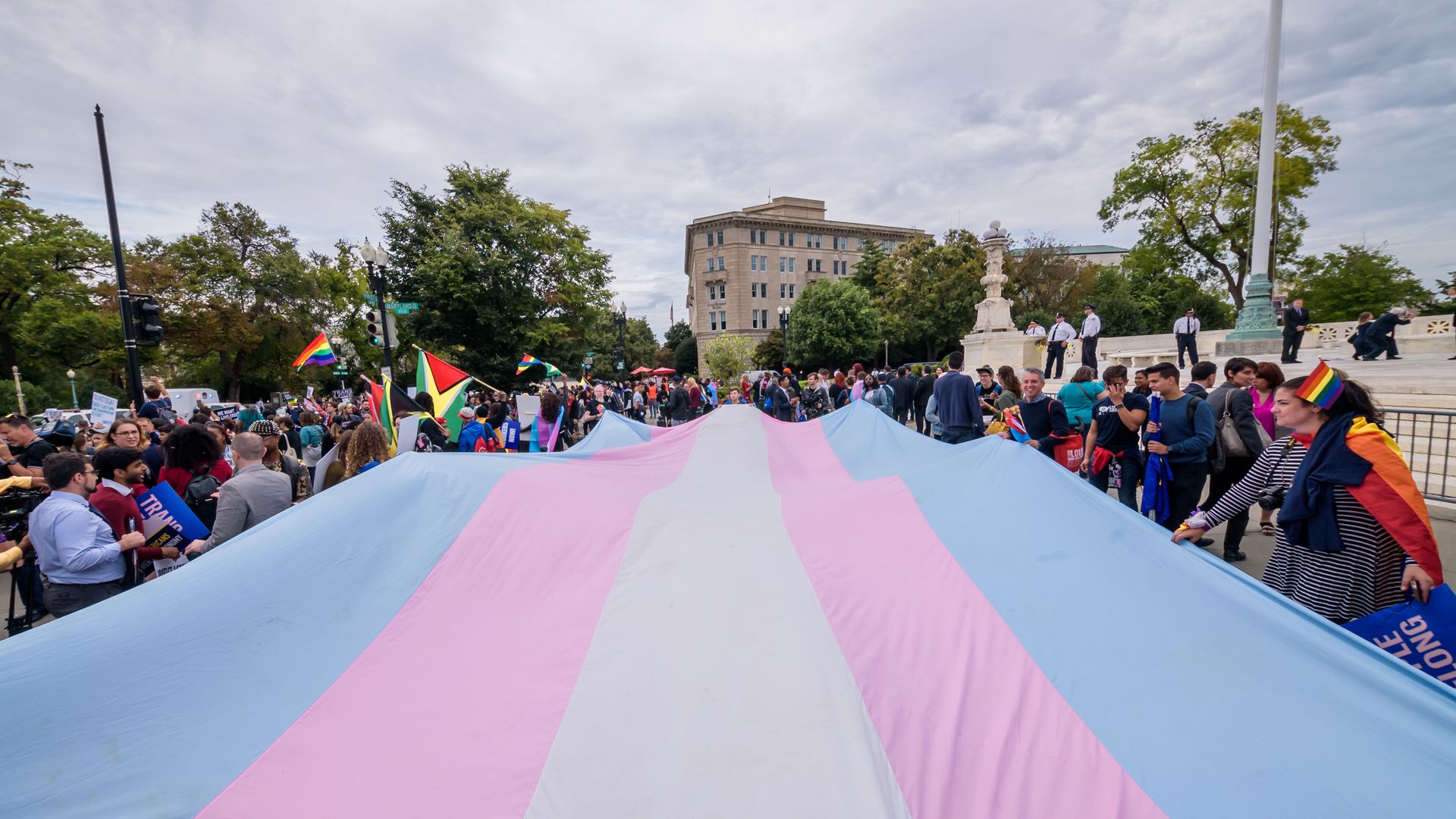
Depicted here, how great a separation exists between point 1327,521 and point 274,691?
16.5ft

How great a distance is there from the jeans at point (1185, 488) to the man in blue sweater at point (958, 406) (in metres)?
2.70

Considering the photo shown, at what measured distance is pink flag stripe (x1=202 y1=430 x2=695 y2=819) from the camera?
1.82m

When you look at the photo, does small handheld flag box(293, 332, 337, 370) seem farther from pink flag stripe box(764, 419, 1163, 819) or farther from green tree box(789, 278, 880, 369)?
green tree box(789, 278, 880, 369)

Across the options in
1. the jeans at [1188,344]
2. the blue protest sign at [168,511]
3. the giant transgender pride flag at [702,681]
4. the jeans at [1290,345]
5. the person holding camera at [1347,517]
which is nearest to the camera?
the giant transgender pride flag at [702,681]

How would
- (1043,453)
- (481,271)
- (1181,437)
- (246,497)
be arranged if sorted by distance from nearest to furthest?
(246,497), (1043,453), (1181,437), (481,271)

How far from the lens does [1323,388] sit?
2932mm

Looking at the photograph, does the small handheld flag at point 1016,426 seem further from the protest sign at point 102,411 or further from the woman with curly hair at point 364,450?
the protest sign at point 102,411

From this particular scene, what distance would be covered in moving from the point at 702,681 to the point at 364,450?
12.8 feet

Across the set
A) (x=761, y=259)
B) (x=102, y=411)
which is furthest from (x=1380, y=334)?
(x=761, y=259)

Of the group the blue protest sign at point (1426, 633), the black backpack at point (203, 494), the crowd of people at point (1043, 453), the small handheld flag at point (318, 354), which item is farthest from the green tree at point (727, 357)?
the blue protest sign at point (1426, 633)

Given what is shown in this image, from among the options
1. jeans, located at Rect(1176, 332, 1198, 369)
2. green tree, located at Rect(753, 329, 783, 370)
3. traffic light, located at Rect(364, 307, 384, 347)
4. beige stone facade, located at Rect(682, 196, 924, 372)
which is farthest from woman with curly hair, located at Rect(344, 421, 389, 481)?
beige stone facade, located at Rect(682, 196, 924, 372)

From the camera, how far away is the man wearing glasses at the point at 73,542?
3223 mm

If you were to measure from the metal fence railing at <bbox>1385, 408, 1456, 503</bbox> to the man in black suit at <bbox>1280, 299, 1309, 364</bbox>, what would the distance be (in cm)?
727

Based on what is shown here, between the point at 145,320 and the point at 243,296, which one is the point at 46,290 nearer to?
the point at 243,296
